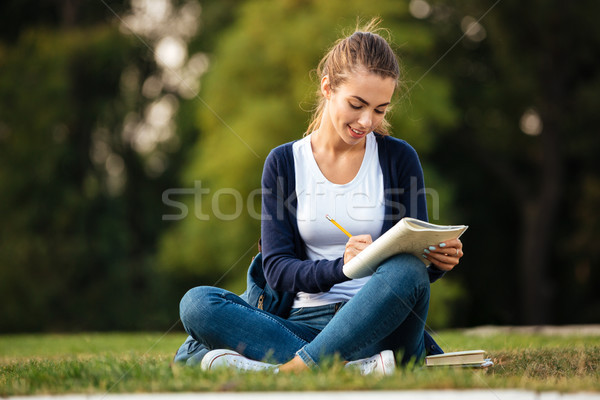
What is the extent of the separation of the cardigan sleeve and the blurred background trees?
960 cm

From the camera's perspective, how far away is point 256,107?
13641 millimetres

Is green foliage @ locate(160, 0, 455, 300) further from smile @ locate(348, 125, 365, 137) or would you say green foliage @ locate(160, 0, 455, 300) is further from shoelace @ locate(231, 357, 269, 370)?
shoelace @ locate(231, 357, 269, 370)

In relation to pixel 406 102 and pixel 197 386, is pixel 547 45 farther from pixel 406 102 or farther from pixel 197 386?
pixel 197 386

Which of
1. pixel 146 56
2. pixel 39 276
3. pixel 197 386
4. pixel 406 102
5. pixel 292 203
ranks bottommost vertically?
pixel 39 276

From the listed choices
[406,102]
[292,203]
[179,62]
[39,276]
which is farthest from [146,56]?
[292,203]

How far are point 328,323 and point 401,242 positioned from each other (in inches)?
18.4

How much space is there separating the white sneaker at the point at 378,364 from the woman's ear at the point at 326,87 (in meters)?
1.26

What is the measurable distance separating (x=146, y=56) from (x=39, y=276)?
20.7 feet

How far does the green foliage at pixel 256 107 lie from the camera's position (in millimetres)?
13367

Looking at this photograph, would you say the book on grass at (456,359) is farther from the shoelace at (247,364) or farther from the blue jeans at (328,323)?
the shoelace at (247,364)

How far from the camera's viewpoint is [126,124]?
18.1 m

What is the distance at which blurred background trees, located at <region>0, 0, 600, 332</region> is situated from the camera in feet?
45.6

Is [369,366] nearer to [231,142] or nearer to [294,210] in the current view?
[294,210]

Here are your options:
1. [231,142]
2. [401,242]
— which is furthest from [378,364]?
[231,142]
